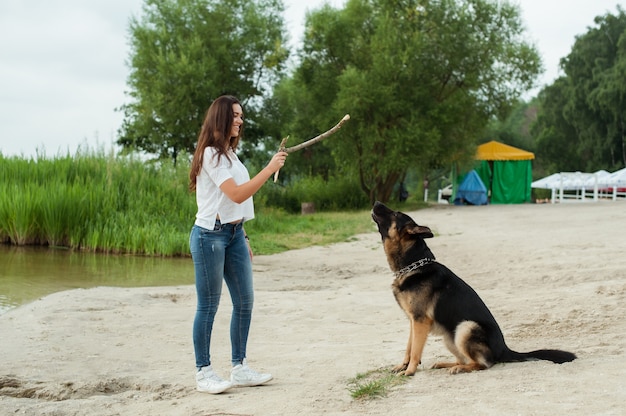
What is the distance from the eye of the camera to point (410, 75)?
3030 cm

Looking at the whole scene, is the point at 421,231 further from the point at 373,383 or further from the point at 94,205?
the point at 94,205

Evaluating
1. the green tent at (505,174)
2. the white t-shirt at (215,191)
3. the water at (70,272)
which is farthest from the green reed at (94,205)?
the green tent at (505,174)

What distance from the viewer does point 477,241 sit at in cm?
1532

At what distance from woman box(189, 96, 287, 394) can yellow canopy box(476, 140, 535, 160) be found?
31.2 metres

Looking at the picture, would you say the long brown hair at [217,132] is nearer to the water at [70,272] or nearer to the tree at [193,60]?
the water at [70,272]

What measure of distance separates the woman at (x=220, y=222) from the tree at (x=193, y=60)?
92.8 feet

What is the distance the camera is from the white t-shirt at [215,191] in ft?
15.8

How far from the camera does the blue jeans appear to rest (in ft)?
16.0

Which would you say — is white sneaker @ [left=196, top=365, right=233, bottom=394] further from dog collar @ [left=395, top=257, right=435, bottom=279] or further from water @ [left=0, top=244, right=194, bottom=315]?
water @ [left=0, top=244, right=194, bottom=315]

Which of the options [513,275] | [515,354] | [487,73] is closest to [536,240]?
[513,275]

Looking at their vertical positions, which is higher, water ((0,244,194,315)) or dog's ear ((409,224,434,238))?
dog's ear ((409,224,434,238))

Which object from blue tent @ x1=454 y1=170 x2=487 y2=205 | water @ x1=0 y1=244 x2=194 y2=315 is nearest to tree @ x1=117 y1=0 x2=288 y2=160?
blue tent @ x1=454 y1=170 x2=487 y2=205

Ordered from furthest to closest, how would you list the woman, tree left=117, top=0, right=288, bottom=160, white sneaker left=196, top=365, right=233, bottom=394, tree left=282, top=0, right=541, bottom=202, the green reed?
tree left=117, top=0, right=288, bottom=160 → tree left=282, top=0, right=541, bottom=202 → the green reed → white sneaker left=196, top=365, right=233, bottom=394 → the woman

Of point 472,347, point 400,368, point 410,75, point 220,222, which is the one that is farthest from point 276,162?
point 410,75
